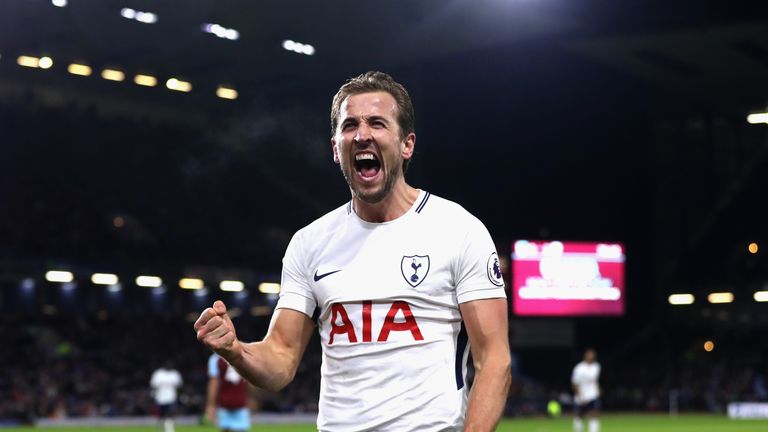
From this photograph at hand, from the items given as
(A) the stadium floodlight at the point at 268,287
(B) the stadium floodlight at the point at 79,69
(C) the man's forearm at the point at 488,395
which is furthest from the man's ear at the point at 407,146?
(A) the stadium floodlight at the point at 268,287

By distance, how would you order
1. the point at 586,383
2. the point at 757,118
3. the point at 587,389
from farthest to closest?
the point at 757,118 < the point at 586,383 < the point at 587,389

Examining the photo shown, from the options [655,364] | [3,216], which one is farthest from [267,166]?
[655,364]

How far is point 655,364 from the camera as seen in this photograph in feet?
179

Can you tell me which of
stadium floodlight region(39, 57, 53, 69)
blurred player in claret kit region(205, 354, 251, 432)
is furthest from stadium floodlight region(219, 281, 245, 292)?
blurred player in claret kit region(205, 354, 251, 432)

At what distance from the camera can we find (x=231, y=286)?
49438 millimetres

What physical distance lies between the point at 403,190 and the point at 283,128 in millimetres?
41625

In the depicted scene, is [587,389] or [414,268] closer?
[414,268]

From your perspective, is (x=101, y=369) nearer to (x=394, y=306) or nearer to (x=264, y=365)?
(x=264, y=365)

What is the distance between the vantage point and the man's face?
177 inches

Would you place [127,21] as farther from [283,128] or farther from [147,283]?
[147,283]

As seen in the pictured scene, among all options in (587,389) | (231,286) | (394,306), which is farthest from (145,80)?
(394,306)

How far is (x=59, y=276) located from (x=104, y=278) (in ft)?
6.95

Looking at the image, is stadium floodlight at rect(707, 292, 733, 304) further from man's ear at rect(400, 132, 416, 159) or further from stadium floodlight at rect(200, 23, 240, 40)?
man's ear at rect(400, 132, 416, 159)

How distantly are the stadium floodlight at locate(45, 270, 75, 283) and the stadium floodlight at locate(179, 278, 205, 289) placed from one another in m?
4.41
